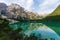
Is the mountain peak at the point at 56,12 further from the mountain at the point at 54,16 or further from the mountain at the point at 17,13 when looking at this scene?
the mountain at the point at 17,13

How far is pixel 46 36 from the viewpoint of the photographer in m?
4.59

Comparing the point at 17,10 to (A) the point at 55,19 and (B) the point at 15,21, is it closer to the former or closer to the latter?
(B) the point at 15,21

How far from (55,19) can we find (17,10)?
93cm

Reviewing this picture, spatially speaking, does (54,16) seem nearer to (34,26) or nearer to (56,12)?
(56,12)

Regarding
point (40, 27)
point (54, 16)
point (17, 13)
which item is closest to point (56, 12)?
point (54, 16)

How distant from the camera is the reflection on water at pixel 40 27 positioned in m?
4.64

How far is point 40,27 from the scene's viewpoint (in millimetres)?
4785

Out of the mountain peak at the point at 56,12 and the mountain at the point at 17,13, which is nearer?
the mountain peak at the point at 56,12

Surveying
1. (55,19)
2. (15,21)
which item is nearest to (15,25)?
(15,21)

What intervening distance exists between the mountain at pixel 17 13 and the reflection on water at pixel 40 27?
0.48 feet

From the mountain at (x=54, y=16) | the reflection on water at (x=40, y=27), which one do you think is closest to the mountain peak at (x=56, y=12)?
the mountain at (x=54, y=16)

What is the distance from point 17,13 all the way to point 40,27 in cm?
65

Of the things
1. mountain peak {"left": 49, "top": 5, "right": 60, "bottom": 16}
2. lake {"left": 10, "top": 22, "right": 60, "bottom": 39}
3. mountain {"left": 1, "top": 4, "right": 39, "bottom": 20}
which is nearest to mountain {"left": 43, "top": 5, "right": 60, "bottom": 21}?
mountain peak {"left": 49, "top": 5, "right": 60, "bottom": 16}

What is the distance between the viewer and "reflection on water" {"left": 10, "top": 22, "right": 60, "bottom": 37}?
4.64 metres
